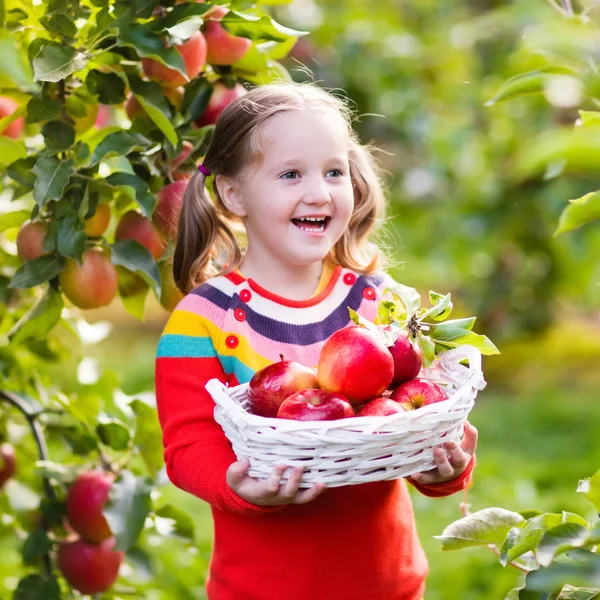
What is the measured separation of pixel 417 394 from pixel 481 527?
0.75 ft

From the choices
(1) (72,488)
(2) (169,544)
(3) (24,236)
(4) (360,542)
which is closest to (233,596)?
(4) (360,542)

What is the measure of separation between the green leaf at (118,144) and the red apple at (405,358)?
55 cm

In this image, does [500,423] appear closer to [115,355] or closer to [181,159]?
[115,355]

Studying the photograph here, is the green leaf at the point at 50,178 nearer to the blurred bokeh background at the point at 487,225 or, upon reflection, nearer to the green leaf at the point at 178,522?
the green leaf at the point at 178,522

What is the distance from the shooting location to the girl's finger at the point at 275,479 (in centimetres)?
115

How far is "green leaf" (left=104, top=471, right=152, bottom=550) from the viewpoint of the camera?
5.26ft

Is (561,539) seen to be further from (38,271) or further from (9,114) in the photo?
(9,114)

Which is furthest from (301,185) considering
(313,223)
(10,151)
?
(10,151)

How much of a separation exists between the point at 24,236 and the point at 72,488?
1.68 feet

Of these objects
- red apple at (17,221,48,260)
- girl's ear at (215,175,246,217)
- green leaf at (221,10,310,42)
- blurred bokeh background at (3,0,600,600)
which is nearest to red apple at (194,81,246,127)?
green leaf at (221,10,310,42)

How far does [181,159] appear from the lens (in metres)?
1.69

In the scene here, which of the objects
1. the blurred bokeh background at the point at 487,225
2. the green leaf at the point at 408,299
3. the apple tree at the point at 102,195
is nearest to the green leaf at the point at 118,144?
the apple tree at the point at 102,195

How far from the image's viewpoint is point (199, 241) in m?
1.56

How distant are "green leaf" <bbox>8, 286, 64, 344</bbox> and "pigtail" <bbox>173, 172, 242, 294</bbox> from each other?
23 cm
